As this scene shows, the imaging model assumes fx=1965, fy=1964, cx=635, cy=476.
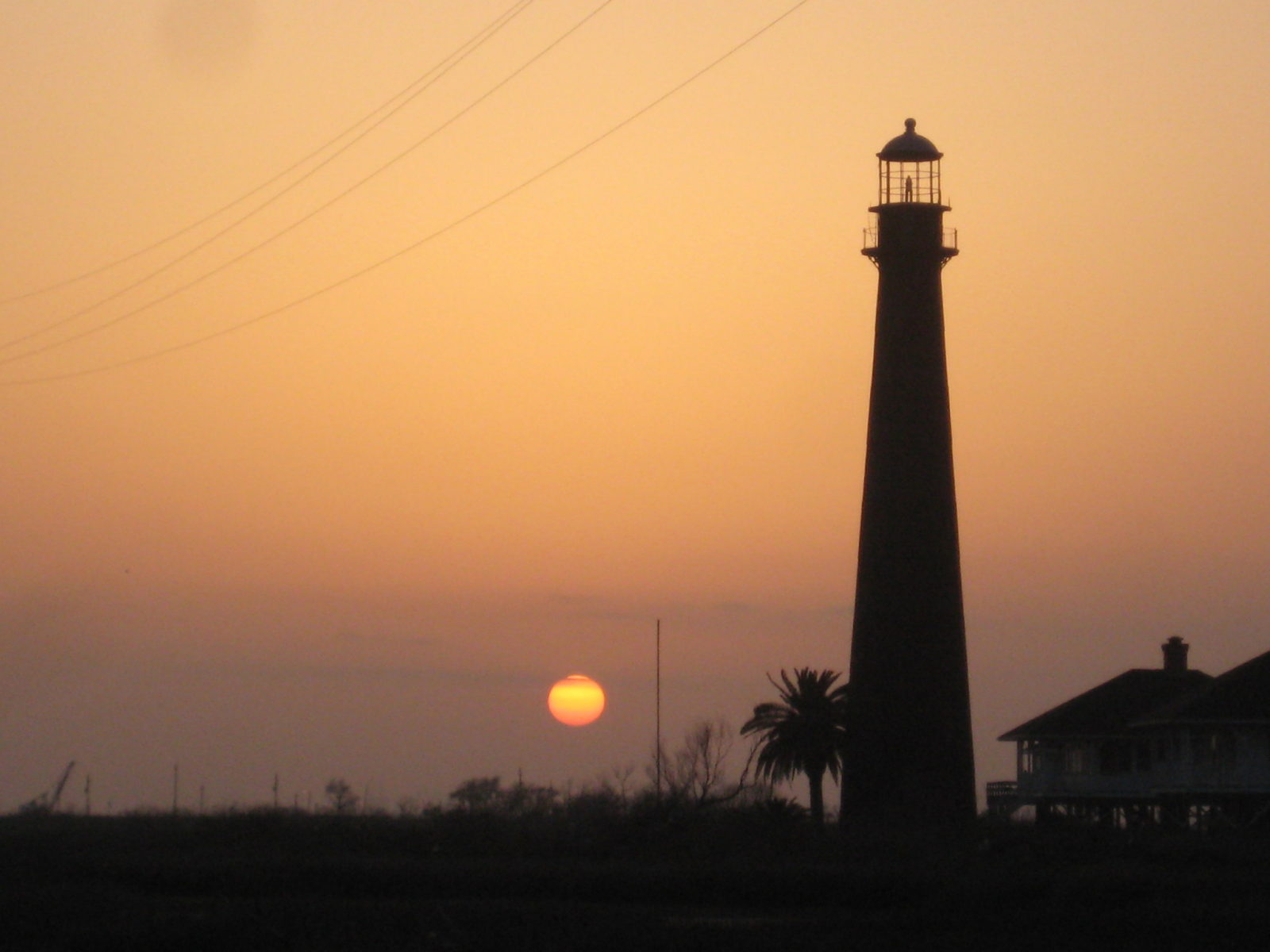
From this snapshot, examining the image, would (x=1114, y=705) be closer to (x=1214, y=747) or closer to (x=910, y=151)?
(x=1214, y=747)

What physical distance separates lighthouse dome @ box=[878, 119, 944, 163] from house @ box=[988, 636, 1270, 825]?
20.4 m

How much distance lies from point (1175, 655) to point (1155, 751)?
30.2 ft

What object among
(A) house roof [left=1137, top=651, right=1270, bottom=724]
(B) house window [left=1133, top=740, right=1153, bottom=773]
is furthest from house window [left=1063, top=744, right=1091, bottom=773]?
(A) house roof [left=1137, top=651, right=1270, bottom=724]

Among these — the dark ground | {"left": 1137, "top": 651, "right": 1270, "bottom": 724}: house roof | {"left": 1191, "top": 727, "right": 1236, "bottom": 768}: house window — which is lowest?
the dark ground

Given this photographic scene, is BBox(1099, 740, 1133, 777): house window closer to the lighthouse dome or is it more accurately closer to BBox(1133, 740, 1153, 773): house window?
BBox(1133, 740, 1153, 773): house window

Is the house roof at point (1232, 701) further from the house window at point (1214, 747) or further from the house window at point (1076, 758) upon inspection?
the house window at point (1076, 758)

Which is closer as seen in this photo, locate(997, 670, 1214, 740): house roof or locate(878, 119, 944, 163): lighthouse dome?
locate(878, 119, 944, 163): lighthouse dome

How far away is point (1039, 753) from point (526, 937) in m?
48.0

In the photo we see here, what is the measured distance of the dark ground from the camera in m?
31.0

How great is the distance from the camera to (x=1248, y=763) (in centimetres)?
6334

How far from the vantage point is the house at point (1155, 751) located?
63.5 m

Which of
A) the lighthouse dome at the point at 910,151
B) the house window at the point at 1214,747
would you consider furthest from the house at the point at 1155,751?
the lighthouse dome at the point at 910,151

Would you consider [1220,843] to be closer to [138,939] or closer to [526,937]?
[526,937]

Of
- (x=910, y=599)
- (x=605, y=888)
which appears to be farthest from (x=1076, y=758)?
(x=605, y=888)
